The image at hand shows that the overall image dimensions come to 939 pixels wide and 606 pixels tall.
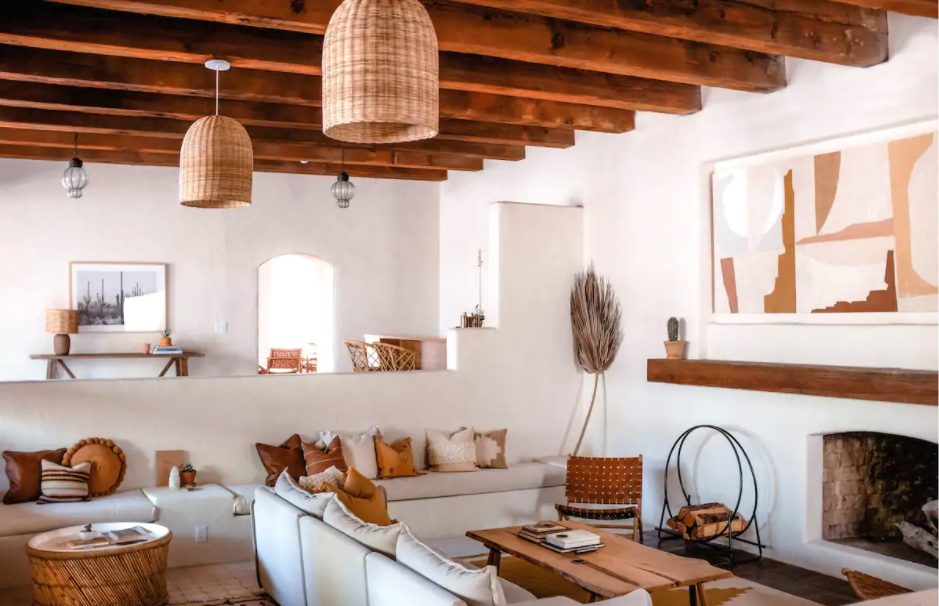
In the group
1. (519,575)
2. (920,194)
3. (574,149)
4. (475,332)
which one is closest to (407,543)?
(519,575)

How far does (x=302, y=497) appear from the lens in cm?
493

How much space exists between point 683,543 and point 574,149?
3.53m

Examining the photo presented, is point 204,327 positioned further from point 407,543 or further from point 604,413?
point 407,543

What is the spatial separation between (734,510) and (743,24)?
3.23m

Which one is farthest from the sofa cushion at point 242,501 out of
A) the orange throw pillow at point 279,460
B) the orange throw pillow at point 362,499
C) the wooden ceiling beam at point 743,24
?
the wooden ceiling beam at point 743,24

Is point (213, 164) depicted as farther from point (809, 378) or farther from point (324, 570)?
point (809, 378)

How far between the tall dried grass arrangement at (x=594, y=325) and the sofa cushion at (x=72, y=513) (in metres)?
3.58

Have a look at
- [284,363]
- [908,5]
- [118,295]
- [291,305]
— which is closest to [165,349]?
[118,295]

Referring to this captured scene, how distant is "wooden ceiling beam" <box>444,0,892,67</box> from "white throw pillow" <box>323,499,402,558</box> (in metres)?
2.49

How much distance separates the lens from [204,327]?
392 inches

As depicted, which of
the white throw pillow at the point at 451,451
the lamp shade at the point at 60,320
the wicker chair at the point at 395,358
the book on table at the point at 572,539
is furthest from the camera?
the lamp shade at the point at 60,320

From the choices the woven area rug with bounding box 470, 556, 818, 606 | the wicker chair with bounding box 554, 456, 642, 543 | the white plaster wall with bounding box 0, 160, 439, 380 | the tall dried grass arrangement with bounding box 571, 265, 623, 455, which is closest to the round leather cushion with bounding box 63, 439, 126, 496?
the woven area rug with bounding box 470, 556, 818, 606

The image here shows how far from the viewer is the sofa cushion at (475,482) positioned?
21.9 feet

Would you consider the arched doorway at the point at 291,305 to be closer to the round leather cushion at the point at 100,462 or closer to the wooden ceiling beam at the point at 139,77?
the round leather cushion at the point at 100,462
